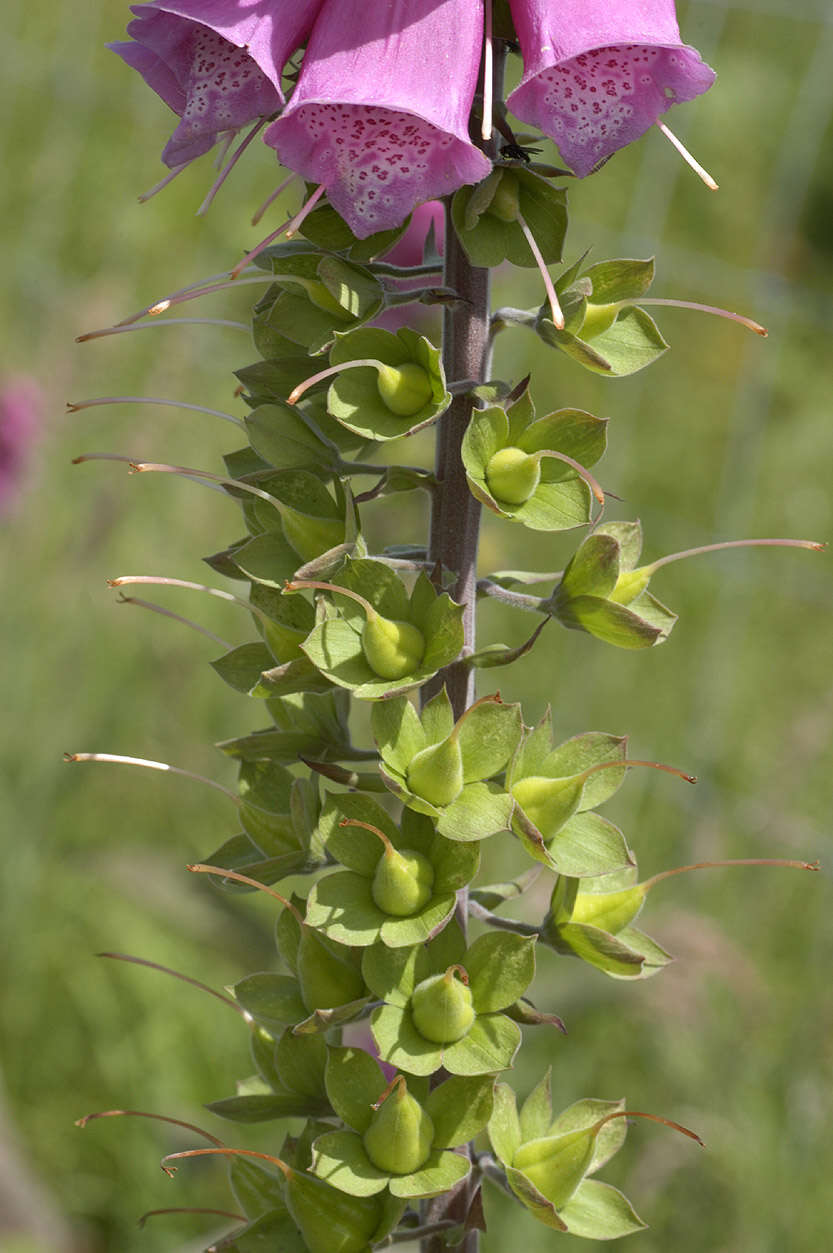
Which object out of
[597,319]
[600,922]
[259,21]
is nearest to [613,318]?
[597,319]

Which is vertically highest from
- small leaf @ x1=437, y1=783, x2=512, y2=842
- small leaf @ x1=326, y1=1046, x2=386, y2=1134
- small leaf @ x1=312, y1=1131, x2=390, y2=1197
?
small leaf @ x1=437, y1=783, x2=512, y2=842

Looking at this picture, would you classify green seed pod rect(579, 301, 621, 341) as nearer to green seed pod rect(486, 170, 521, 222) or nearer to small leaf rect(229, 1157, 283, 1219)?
green seed pod rect(486, 170, 521, 222)

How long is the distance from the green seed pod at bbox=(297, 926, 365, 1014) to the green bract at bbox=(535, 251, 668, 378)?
337 mm

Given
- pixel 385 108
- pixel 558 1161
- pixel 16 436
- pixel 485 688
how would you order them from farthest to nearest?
pixel 485 688 < pixel 16 436 < pixel 558 1161 < pixel 385 108

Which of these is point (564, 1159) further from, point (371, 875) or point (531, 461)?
point (531, 461)

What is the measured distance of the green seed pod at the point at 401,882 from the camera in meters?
0.70

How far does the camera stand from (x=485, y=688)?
2.57 m

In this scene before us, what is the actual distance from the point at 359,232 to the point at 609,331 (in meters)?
0.14

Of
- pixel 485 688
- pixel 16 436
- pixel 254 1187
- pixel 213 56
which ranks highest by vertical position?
pixel 213 56

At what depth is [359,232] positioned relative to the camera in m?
0.68

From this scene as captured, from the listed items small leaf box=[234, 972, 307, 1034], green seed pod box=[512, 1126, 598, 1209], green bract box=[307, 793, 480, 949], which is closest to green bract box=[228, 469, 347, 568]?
green bract box=[307, 793, 480, 949]

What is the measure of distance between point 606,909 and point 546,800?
10cm

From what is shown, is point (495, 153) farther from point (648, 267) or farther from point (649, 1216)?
point (649, 1216)

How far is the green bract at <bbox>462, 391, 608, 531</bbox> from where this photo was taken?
2.31ft
